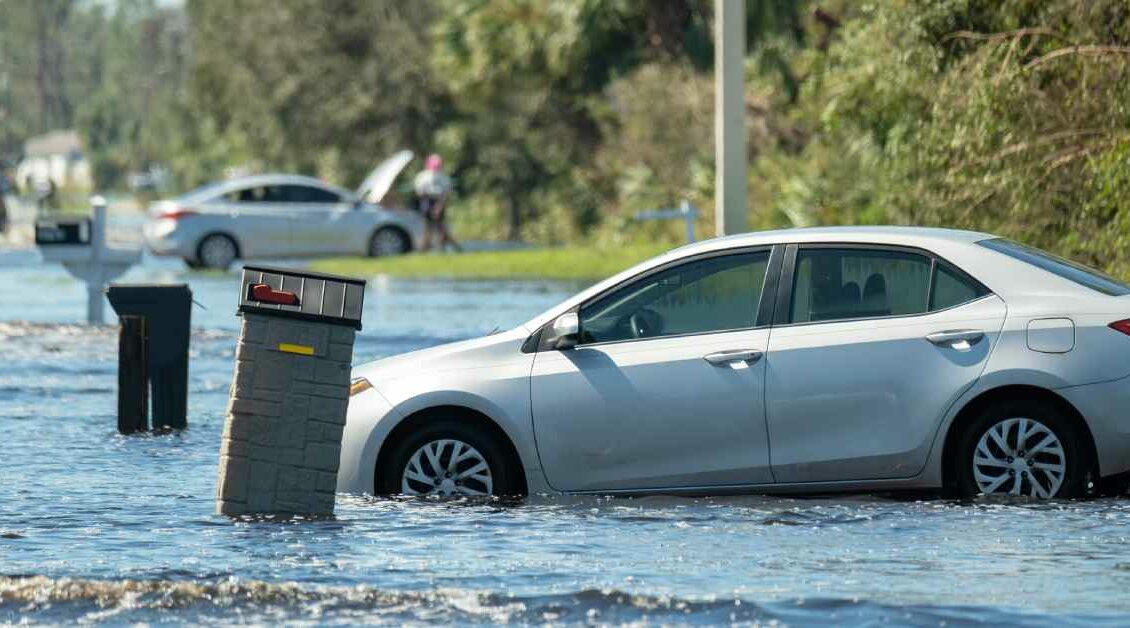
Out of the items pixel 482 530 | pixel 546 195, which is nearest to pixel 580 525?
pixel 482 530

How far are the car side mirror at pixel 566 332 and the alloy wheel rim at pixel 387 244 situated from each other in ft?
90.9

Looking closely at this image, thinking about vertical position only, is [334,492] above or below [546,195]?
below

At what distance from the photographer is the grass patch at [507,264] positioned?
110ft

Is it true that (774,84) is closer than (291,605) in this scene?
No

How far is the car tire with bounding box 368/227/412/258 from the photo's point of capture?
38.6 metres

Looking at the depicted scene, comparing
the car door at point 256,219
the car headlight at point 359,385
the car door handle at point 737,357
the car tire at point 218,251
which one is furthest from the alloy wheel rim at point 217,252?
the car door handle at point 737,357

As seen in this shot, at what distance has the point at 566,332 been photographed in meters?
11.0

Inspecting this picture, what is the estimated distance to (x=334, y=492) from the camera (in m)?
10.6

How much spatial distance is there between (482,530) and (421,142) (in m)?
44.6

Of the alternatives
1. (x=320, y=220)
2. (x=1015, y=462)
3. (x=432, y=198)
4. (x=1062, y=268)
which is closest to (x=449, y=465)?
A: (x=1015, y=462)

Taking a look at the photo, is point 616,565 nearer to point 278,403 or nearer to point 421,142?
point 278,403

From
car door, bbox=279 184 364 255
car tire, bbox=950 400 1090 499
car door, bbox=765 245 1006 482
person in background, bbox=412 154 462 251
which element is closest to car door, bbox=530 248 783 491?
car door, bbox=765 245 1006 482

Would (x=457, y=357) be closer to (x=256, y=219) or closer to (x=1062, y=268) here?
(x=1062, y=268)

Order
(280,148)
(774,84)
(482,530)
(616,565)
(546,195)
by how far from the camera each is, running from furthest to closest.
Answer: (280,148) < (546,195) < (774,84) < (482,530) < (616,565)
